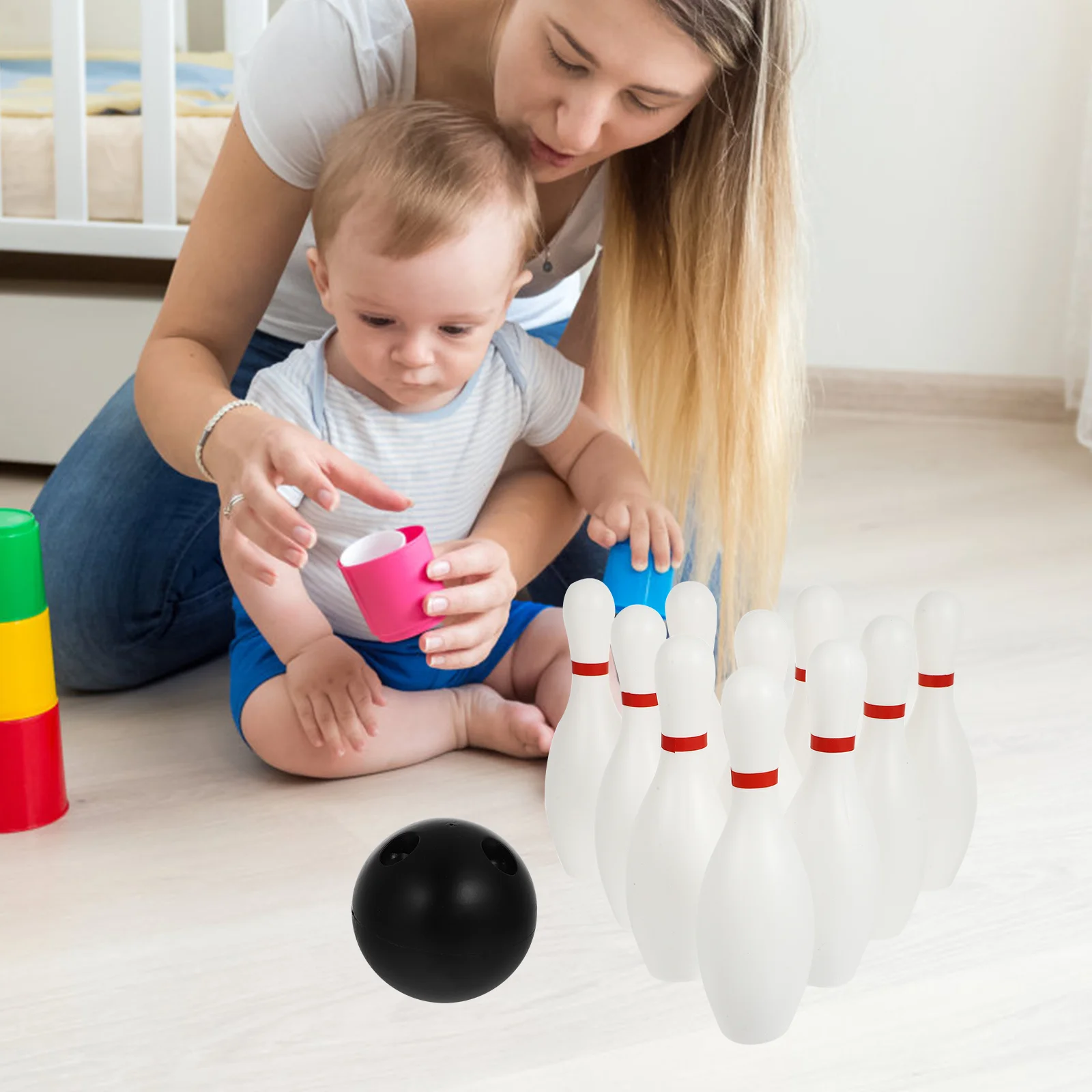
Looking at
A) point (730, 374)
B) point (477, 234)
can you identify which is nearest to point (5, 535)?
point (477, 234)

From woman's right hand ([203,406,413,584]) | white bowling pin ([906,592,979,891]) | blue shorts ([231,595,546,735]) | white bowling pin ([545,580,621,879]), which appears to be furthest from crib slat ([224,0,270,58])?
white bowling pin ([906,592,979,891])

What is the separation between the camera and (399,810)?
1050 mm

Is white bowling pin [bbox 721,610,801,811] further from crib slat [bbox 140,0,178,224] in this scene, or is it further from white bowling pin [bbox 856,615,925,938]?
crib slat [bbox 140,0,178,224]

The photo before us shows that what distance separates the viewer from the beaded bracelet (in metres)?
0.97

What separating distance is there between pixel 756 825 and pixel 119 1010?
1.29 ft

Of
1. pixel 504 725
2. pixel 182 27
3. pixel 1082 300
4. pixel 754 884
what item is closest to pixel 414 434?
pixel 504 725

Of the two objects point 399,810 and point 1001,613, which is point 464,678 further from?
point 1001,613

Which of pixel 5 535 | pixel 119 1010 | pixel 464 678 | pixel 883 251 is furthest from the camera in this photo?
pixel 883 251

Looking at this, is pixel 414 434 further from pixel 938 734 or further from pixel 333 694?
pixel 938 734

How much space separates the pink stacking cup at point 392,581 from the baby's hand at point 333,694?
0.40 ft

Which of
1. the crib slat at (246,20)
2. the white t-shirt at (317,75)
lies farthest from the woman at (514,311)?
the crib slat at (246,20)

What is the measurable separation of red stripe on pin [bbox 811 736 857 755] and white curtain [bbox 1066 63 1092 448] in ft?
5.49

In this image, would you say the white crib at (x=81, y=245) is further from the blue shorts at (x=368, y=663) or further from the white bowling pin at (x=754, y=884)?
the white bowling pin at (x=754, y=884)

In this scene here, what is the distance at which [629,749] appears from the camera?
80cm
